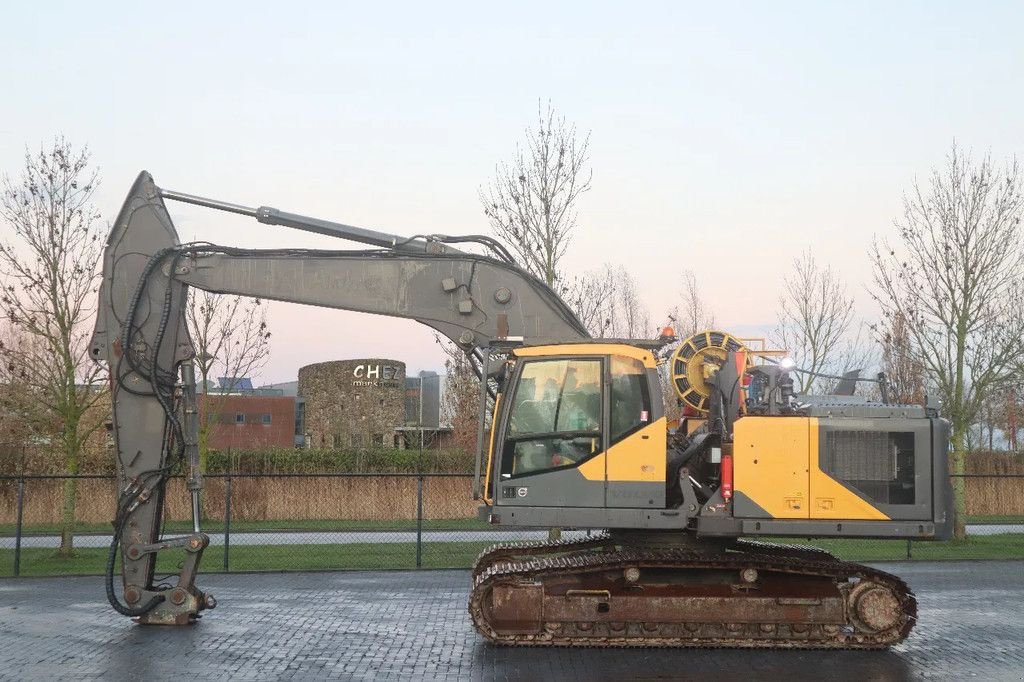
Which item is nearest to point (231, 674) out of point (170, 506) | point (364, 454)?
point (170, 506)

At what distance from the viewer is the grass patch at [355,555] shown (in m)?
20.0

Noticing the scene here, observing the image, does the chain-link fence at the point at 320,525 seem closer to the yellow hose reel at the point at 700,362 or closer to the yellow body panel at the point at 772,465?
the yellow hose reel at the point at 700,362

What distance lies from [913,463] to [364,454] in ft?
79.8

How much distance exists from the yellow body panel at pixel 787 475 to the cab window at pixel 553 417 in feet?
4.80

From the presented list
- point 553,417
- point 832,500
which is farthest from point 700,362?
point 832,500

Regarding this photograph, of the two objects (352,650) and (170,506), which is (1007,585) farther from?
(170,506)

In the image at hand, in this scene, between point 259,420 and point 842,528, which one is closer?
point 842,528

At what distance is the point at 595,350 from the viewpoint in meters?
12.0

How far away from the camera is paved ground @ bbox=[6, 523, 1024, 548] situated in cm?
2406

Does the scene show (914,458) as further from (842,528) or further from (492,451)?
(492,451)

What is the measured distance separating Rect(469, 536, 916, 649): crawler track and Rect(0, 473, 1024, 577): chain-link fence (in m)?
8.40

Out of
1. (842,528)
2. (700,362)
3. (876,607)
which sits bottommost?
(876,607)

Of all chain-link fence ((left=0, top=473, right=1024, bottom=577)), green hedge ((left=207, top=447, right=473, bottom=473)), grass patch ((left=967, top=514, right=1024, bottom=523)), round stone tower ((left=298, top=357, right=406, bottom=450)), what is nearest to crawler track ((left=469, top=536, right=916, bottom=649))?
chain-link fence ((left=0, top=473, right=1024, bottom=577))

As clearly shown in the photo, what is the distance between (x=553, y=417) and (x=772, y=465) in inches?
87.9
